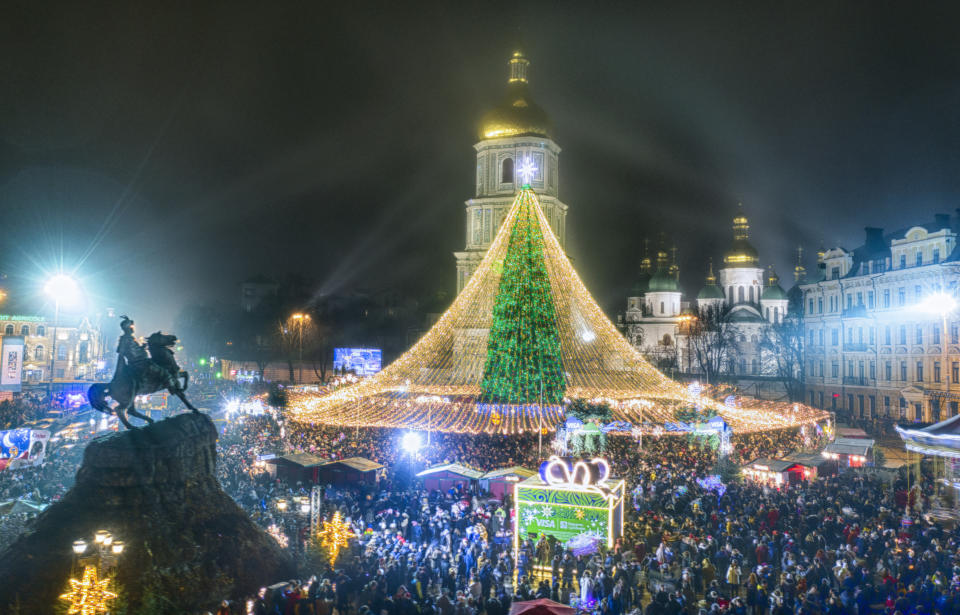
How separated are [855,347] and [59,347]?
74.5 meters

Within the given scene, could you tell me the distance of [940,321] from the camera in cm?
3741

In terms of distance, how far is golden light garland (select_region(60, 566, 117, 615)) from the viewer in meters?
A: 10.5

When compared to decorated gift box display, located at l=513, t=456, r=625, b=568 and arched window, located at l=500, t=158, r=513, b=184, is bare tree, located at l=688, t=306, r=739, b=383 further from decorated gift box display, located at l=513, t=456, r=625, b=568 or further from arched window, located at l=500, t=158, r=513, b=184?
decorated gift box display, located at l=513, t=456, r=625, b=568

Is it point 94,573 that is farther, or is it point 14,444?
point 14,444

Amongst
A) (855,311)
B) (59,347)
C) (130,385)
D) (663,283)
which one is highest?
(663,283)

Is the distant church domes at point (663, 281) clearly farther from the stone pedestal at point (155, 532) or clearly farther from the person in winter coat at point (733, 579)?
the stone pedestal at point (155, 532)

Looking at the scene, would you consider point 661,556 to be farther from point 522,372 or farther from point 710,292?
point 710,292

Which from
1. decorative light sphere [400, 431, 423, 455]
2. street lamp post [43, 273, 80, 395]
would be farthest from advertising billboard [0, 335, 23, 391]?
decorative light sphere [400, 431, 423, 455]

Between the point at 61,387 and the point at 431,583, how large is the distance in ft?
134

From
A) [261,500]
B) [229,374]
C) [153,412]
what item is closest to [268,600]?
[261,500]

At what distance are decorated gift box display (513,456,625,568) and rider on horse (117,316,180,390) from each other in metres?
7.80

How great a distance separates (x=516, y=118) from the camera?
197 ft

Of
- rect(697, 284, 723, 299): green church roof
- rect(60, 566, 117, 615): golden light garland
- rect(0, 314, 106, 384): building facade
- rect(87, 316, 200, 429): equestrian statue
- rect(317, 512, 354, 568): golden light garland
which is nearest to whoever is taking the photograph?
rect(60, 566, 117, 615): golden light garland

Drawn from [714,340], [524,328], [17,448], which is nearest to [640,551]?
[524,328]
